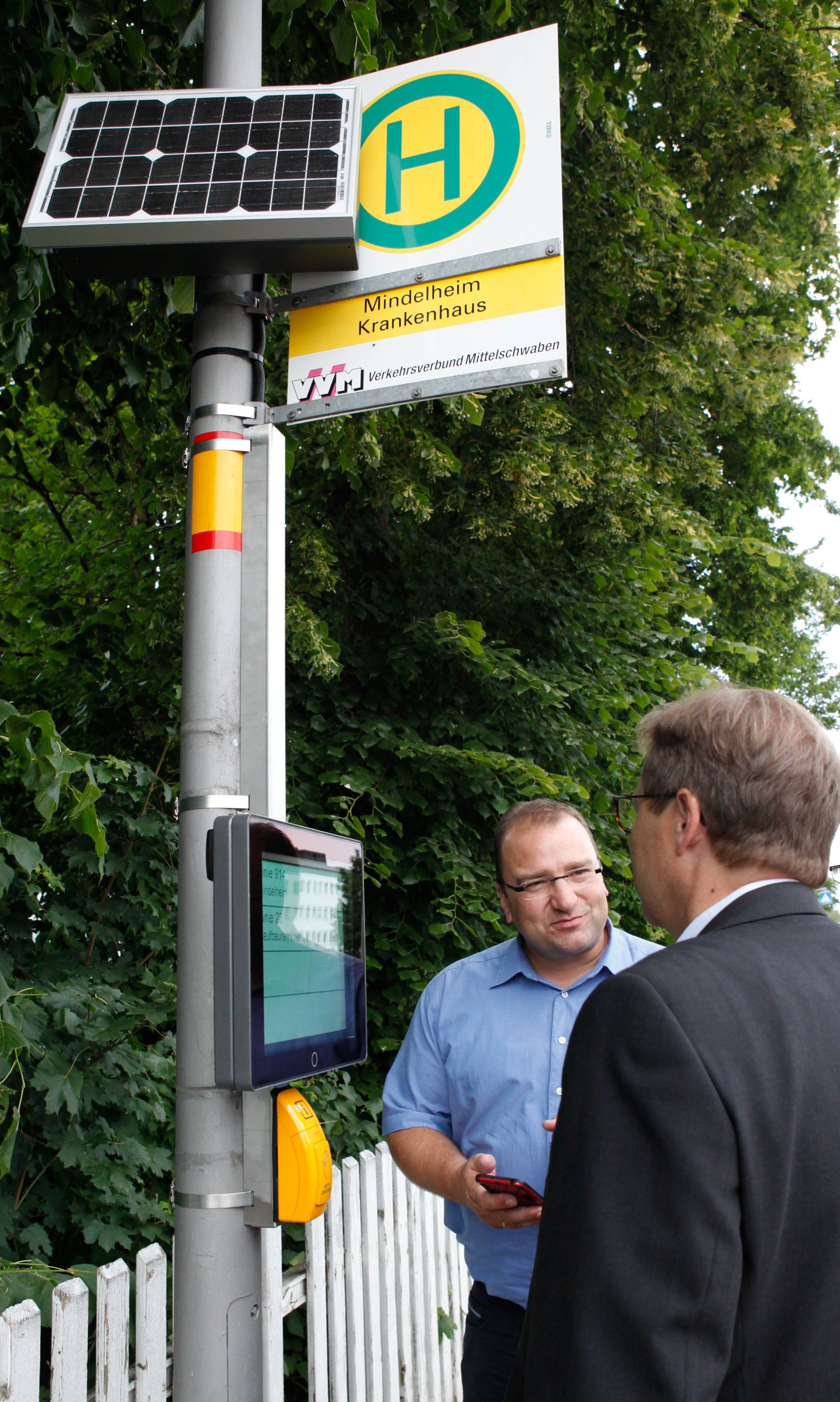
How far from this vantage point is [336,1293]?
134 inches

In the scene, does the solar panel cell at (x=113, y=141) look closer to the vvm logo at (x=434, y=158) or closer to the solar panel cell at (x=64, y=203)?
the solar panel cell at (x=64, y=203)

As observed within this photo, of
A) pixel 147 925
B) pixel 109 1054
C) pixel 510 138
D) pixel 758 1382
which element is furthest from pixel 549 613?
pixel 758 1382

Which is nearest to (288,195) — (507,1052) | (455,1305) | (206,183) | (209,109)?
(206,183)

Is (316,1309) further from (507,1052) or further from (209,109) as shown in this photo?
(209,109)

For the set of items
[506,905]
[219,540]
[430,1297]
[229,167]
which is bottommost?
[430,1297]

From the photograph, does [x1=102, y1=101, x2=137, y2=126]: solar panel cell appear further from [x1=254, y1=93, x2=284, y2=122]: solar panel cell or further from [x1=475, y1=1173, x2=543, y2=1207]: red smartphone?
[x1=475, y1=1173, x2=543, y2=1207]: red smartphone

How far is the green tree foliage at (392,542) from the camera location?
11.5 ft

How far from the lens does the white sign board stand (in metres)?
2.16

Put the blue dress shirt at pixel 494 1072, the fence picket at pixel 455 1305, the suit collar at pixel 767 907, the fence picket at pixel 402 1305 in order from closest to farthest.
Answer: the suit collar at pixel 767 907 → the blue dress shirt at pixel 494 1072 → the fence picket at pixel 402 1305 → the fence picket at pixel 455 1305

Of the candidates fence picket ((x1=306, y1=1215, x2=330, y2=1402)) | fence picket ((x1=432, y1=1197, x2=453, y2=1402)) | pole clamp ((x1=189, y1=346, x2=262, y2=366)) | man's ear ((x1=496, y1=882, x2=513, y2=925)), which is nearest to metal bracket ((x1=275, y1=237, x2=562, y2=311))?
pole clamp ((x1=189, y1=346, x2=262, y2=366))

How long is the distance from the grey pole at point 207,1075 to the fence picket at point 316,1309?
5.09ft

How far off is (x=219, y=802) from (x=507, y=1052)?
3.20ft

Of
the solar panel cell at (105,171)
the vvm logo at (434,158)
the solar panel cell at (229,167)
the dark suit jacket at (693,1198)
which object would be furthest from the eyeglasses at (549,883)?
the solar panel cell at (105,171)

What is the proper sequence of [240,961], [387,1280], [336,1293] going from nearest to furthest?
[240,961] → [336,1293] → [387,1280]
